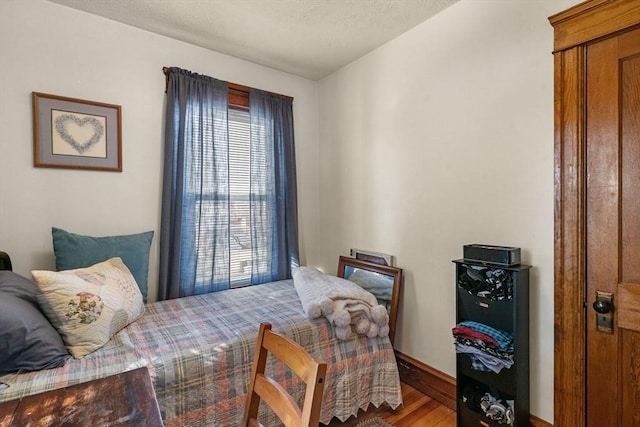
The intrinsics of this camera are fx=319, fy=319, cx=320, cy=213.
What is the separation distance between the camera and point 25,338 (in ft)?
4.30

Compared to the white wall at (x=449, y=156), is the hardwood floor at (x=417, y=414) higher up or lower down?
lower down

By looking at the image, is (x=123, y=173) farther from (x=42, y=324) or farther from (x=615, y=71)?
(x=615, y=71)

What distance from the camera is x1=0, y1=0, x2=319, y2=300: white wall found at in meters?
1.97

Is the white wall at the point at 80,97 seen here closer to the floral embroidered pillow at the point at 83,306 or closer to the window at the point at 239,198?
the window at the point at 239,198

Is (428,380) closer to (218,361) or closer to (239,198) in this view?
(218,361)

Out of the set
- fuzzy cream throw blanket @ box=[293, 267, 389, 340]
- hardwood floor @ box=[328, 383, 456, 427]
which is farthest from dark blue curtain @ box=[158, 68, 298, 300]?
hardwood floor @ box=[328, 383, 456, 427]

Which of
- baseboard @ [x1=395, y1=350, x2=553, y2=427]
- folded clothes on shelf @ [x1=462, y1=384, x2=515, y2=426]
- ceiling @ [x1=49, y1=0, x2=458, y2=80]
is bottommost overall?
baseboard @ [x1=395, y1=350, x2=553, y2=427]

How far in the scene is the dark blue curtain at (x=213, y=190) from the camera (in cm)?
245

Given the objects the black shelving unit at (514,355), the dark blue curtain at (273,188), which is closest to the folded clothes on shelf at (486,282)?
the black shelving unit at (514,355)

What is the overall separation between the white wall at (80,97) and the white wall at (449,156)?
1.41 meters

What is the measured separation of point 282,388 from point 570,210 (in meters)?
1.55

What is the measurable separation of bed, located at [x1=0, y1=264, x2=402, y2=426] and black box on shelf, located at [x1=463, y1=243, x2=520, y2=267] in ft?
2.58

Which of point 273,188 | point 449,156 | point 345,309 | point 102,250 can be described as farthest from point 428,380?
point 102,250

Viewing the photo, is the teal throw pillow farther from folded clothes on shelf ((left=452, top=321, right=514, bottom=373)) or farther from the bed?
folded clothes on shelf ((left=452, top=321, right=514, bottom=373))
